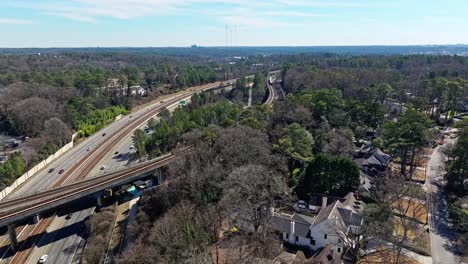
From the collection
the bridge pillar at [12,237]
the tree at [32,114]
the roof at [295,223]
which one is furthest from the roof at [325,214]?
the tree at [32,114]

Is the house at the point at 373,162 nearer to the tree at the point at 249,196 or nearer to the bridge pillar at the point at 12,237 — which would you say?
the tree at the point at 249,196

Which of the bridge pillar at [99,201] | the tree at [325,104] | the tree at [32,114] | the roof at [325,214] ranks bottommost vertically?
the bridge pillar at [99,201]

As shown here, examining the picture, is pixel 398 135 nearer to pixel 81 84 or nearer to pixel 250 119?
pixel 250 119

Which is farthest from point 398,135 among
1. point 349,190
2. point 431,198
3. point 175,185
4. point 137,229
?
point 137,229

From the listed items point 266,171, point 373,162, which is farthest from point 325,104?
point 266,171

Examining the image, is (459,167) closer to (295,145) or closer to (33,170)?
(295,145)

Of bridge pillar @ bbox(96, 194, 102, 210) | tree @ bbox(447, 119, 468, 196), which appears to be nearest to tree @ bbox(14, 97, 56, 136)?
bridge pillar @ bbox(96, 194, 102, 210)
